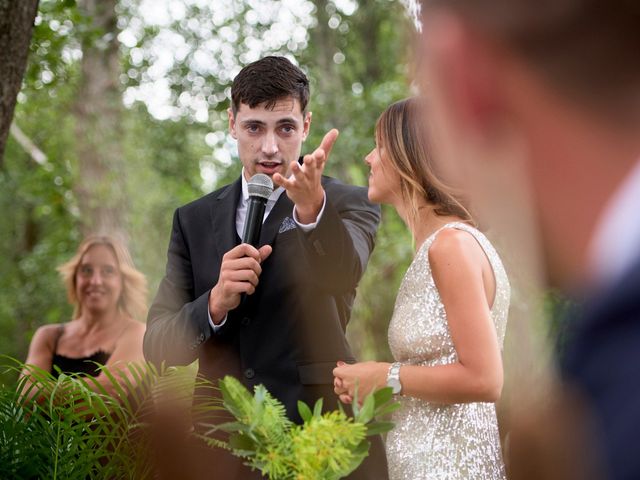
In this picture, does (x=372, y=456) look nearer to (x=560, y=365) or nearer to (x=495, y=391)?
(x=495, y=391)

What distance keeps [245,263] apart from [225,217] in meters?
0.71

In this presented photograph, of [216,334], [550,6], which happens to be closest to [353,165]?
[216,334]

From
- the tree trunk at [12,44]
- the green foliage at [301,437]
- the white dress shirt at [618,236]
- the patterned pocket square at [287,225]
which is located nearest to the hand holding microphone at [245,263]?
the patterned pocket square at [287,225]

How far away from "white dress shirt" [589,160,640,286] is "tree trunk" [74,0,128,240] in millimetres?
11345

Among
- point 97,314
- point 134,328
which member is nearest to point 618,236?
point 134,328

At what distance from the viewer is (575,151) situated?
67 centimetres

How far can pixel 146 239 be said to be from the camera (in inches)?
600

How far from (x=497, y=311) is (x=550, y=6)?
182 cm

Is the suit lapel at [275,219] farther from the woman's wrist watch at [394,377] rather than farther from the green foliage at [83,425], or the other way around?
the green foliage at [83,425]

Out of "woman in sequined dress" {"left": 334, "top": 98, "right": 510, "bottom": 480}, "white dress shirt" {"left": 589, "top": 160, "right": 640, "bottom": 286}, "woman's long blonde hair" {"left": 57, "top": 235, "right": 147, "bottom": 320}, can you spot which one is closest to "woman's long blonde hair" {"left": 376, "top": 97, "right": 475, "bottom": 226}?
"woman in sequined dress" {"left": 334, "top": 98, "right": 510, "bottom": 480}

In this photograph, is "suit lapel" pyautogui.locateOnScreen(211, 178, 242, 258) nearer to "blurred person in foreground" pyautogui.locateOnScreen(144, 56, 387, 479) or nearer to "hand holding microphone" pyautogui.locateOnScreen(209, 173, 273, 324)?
"blurred person in foreground" pyautogui.locateOnScreen(144, 56, 387, 479)

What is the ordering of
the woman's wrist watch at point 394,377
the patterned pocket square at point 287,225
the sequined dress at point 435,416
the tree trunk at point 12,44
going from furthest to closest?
the tree trunk at point 12,44 → the patterned pocket square at point 287,225 → the sequined dress at point 435,416 → the woman's wrist watch at point 394,377

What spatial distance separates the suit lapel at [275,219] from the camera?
298 cm

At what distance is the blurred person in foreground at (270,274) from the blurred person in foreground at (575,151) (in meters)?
1.63
